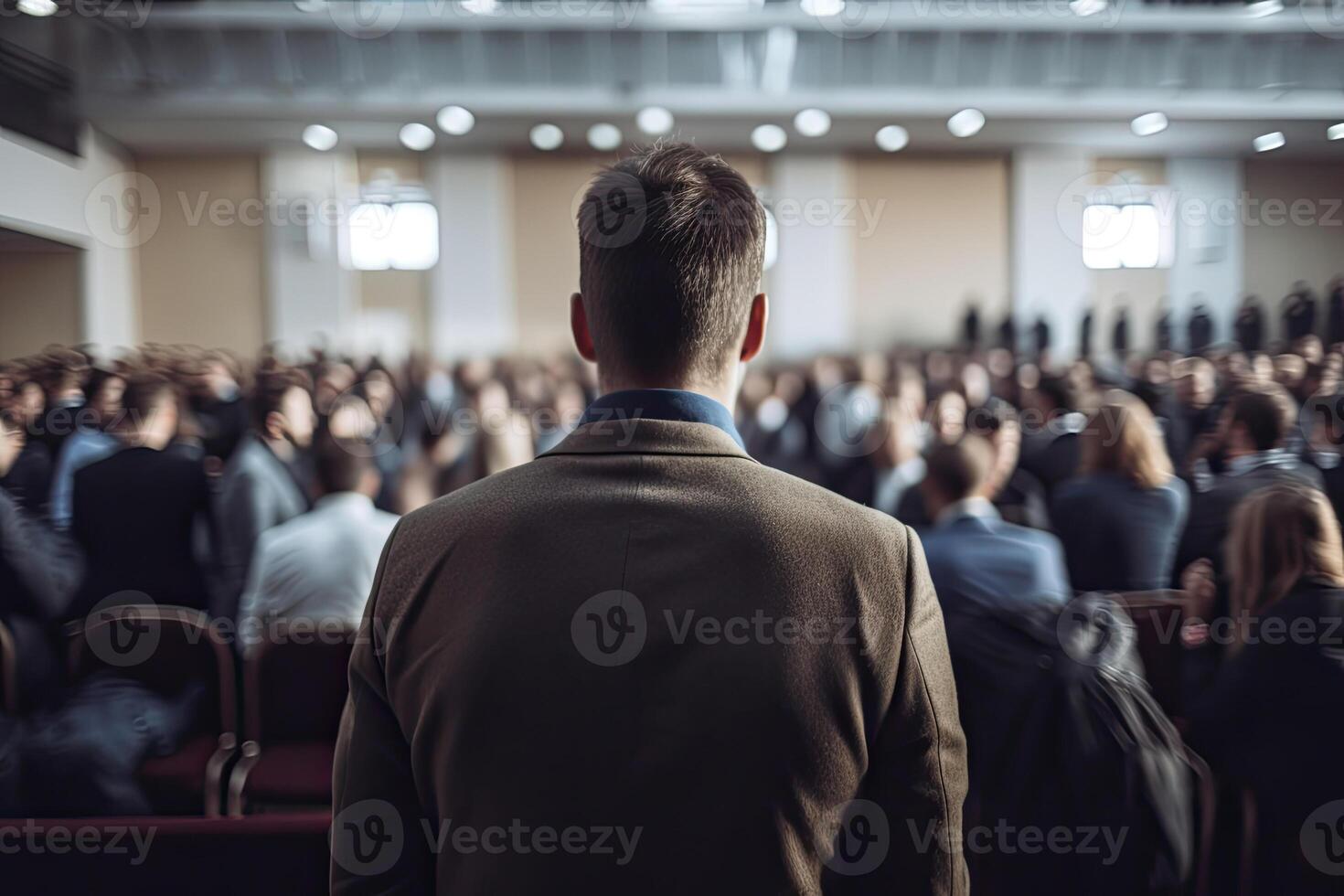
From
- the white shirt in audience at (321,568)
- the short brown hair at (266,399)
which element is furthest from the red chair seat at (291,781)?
the short brown hair at (266,399)

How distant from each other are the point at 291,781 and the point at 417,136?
10.1 meters

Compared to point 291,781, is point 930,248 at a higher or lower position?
higher

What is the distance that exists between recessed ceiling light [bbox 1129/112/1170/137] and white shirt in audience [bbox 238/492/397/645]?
11.3m

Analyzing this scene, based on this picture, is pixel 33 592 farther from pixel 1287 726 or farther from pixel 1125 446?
pixel 1125 446

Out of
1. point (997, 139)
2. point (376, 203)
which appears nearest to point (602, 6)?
point (376, 203)

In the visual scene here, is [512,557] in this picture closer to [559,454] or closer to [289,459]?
[559,454]

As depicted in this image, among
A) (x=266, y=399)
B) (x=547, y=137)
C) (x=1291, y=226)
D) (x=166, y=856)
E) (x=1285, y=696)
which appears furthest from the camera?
(x=1291, y=226)

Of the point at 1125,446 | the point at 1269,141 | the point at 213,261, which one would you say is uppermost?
the point at 1269,141

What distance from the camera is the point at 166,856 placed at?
5.71 feet

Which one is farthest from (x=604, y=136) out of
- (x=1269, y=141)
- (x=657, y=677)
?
(x=657, y=677)

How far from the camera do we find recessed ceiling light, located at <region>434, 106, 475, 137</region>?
10.4 metres

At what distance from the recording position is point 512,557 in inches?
31.6

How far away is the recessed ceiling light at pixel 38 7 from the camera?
791 centimetres

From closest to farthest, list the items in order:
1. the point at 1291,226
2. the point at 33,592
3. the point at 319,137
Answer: the point at 33,592, the point at 319,137, the point at 1291,226
